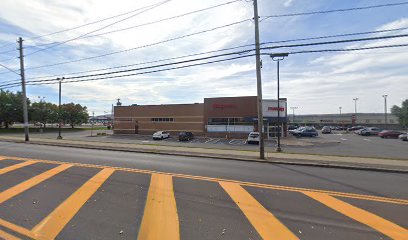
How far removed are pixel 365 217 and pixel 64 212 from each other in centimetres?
668

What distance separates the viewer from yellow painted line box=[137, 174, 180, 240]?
221 inches

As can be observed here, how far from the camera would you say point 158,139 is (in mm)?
41312

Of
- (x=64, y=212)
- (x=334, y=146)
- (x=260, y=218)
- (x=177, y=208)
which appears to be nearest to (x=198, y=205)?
(x=177, y=208)

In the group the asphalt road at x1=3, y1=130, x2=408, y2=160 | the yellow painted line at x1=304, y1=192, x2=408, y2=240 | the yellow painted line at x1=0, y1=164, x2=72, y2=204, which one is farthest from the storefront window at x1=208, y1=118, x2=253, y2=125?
the yellow painted line at x1=304, y1=192, x2=408, y2=240

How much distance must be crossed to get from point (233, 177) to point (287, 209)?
4073 millimetres

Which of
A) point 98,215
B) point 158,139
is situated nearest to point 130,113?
point 158,139

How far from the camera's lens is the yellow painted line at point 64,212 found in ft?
18.9

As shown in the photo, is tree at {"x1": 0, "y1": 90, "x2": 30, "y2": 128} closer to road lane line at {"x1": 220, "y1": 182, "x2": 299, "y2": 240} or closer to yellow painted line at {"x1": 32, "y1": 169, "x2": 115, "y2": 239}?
yellow painted line at {"x1": 32, "y1": 169, "x2": 115, "y2": 239}

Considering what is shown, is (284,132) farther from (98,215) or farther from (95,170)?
(98,215)

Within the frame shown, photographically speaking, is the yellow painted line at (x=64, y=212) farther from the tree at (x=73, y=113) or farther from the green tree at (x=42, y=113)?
the tree at (x=73, y=113)

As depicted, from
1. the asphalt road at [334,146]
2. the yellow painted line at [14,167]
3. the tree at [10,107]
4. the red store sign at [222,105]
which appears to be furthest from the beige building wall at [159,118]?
the yellow painted line at [14,167]

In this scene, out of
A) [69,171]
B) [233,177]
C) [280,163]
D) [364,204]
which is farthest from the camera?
[280,163]

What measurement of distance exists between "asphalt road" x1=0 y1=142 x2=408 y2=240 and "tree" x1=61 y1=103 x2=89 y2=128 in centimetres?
6719

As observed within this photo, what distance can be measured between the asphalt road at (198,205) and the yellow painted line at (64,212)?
21mm
